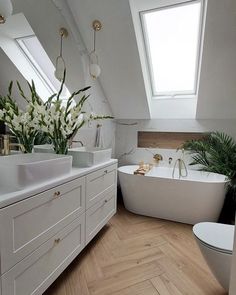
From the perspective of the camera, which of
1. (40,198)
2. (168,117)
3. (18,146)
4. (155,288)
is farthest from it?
(168,117)

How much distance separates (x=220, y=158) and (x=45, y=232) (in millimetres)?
2409

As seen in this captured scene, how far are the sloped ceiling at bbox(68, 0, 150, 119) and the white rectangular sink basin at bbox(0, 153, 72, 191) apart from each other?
164cm

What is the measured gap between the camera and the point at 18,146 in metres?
1.72

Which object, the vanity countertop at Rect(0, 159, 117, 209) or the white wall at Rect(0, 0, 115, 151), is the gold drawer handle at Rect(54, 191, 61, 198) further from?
the white wall at Rect(0, 0, 115, 151)

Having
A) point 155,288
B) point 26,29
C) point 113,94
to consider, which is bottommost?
point 155,288

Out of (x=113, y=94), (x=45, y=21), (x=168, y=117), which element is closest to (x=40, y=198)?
(x=45, y=21)

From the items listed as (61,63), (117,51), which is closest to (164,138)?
(117,51)

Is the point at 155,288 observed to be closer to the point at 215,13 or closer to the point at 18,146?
the point at 18,146

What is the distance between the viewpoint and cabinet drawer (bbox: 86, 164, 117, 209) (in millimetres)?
1813

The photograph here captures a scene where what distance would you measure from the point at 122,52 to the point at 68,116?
1.35 metres

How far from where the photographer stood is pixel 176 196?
2.60 metres

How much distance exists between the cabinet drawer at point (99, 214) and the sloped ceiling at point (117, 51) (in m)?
1.49

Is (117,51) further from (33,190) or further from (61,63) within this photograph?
(33,190)

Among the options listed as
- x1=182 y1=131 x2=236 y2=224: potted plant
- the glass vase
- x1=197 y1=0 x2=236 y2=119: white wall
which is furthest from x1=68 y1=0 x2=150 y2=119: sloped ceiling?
the glass vase
